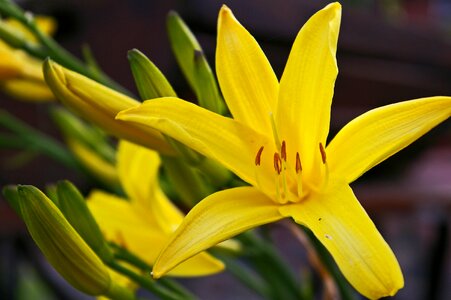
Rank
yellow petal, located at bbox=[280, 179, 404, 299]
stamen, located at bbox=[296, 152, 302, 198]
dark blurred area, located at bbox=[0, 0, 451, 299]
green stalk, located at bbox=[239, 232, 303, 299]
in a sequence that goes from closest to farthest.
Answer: yellow petal, located at bbox=[280, 179, 404, 299] < stamen, located at bbox=[296, 152, 302, 198] < green stalk, located at bbox=[239, 232, 303, 299] < dark blurred area, located at bbox=[0, 0, 451, 299]

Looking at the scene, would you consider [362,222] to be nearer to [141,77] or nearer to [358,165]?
[358,165]

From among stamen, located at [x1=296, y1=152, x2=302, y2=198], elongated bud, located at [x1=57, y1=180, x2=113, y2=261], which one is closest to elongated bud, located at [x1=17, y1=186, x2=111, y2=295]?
elongated bud, located at [x1=57, y1=180, x2=113, y2=261]

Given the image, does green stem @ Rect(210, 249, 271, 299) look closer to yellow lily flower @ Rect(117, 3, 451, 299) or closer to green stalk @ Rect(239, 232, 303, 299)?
green stalk @ Rect(239, 232, 303, 299)

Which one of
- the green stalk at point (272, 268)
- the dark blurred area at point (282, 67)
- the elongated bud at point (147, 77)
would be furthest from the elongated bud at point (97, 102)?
the dark blurred area at point (282, 67)

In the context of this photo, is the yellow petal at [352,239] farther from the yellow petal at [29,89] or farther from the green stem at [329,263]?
the yellow petal at [29,89]

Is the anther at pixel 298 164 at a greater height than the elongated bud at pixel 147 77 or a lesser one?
lesser

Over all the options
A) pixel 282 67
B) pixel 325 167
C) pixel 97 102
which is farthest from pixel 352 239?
pixel 282 67
